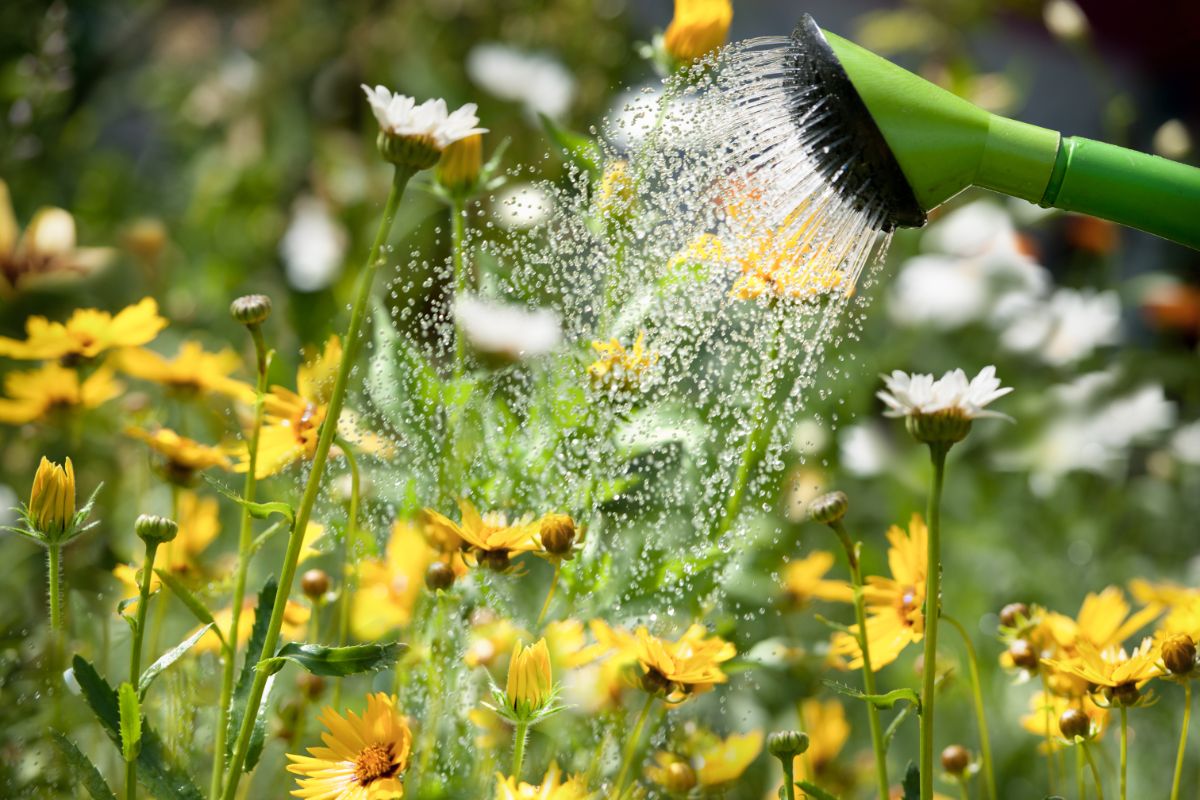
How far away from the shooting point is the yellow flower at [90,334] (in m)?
0.50

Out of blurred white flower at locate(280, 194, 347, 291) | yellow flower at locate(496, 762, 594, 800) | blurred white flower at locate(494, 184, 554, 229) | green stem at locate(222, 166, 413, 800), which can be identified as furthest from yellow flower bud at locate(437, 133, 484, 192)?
blurred white flower at locate(280, 194, 347, 291)

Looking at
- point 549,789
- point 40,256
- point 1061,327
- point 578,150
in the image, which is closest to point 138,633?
point 549,789

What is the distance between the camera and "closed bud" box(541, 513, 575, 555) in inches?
15.5

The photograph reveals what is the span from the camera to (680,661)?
15.6 inches

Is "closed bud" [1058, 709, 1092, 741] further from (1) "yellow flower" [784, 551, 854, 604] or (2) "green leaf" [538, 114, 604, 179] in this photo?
(2) "green leaf" [538, 114, 604, 179]

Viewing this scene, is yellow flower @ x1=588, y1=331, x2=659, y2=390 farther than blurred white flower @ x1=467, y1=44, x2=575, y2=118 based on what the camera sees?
No

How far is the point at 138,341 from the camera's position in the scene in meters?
0.49

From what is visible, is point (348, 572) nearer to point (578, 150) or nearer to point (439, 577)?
point (439, 577)

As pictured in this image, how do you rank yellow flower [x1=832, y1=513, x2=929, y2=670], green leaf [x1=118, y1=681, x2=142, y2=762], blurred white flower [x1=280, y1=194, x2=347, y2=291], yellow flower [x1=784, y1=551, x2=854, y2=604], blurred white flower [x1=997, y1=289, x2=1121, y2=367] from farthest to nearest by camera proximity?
1. blurred white flower [x1=280, y1=194, x2=347, y2=291]
2. blurred white flower [x1=997, y1=289, x2=1121, y2=367]
3. yellow flower [x1=784, y1=551, x2=854, y2=604]
4. yellow flower [x1=832, y1=513, x2=929, y2=670]
5. green leaf [x1=118, y1=681, x2=142, y2=762]

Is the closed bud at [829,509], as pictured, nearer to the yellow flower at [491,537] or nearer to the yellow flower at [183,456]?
the yellow flower at [491,537]

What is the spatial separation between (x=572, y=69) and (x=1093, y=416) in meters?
0.58

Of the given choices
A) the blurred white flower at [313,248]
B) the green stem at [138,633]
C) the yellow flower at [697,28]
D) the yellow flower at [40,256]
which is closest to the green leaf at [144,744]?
the green stem at [138,633]

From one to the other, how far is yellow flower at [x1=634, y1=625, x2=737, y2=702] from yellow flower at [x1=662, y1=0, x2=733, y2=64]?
0.23 metres

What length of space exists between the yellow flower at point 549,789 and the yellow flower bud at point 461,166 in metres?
0.23
